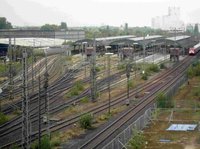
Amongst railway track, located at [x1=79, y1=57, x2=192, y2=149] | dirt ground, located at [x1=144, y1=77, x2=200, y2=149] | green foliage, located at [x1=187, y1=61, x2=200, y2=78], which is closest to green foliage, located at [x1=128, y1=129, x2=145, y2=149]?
dirt ground, located at [x1=144, y1=77, x2=200, y2=149]

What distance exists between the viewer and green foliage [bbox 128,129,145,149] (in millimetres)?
19798

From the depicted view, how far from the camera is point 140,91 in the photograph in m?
38.2

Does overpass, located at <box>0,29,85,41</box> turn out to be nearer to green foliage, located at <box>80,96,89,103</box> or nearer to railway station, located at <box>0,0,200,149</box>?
railway station, located at <box>0,0,200,149</box>

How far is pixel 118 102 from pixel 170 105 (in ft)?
16.8

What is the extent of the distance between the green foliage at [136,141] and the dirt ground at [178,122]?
0.28m

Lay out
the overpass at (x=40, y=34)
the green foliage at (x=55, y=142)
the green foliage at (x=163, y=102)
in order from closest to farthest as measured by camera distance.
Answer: the green foliage at (x=55, y=142) < the green foliage at (x=163, y=102) < the overpass at (x=40, y=34)

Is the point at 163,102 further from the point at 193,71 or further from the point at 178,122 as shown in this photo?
the point at 193,71

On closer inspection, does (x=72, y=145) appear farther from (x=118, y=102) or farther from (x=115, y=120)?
(x=118, y=102)

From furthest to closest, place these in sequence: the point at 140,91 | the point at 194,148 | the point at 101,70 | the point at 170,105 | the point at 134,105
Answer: the point at 101,70 < the point at 140,91 < the point at 134,105 < the point at 170,105 < the point at 194,148

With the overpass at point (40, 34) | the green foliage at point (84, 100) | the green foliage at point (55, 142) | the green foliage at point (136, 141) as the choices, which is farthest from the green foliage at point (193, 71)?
the overpass at point (40, 34)

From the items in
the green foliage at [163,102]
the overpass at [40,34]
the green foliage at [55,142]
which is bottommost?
the green foliage at [55,142]

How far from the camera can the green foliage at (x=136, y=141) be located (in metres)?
19.8

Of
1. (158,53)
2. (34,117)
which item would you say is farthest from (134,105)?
(158,53)

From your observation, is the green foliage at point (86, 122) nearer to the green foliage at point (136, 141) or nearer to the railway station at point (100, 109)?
the railway station at point (100, 109)
